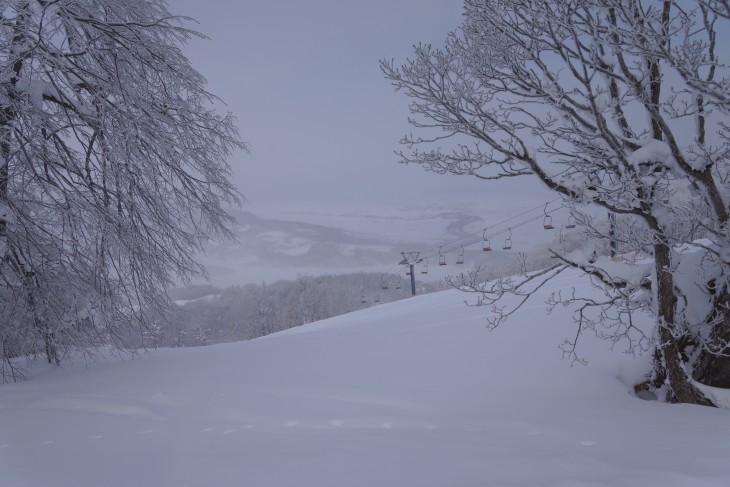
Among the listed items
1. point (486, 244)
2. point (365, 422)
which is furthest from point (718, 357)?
point (486, 244)

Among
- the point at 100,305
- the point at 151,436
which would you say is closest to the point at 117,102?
the point at 100,305

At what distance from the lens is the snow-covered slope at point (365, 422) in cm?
246

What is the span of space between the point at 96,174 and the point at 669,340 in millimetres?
6205

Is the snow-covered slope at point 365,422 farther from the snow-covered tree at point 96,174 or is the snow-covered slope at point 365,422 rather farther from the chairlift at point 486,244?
the chairlift at point 486,244

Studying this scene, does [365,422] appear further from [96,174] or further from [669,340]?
[96,174]

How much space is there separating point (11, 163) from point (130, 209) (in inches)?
50.2

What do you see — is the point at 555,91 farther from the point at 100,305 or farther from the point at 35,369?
the point at 35,369

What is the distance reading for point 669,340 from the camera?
4156 millimetres

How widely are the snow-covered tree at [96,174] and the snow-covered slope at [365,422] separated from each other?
35.5 inches

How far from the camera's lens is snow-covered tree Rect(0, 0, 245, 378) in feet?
15.5

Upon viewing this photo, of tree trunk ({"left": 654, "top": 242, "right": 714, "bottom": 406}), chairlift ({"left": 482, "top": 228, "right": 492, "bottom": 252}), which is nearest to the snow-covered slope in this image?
tree trunk ({"left": 654, "top": 242, "right": 714, "bottom": 406})

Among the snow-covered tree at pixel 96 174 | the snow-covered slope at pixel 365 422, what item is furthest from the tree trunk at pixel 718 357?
the snow-covered tree at pixel 96 174

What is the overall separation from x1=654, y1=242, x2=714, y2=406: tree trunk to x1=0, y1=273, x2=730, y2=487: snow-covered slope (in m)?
0.33

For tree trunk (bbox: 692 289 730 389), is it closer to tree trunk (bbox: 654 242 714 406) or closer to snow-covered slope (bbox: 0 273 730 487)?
tree trunk (bbox: 654 242 714 406)
